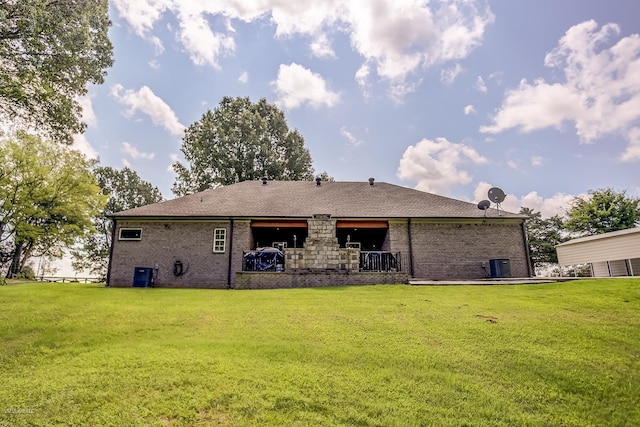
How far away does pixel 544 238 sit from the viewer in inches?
1417

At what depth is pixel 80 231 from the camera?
27938mm

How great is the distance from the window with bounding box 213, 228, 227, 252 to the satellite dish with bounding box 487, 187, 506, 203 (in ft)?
44.6

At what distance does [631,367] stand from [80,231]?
33108 millimetres

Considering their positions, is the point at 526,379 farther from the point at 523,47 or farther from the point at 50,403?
the point at 523,47

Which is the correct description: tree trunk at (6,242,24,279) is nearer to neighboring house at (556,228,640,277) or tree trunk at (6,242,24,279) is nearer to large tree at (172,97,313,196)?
large tree at (172,97,313,196)

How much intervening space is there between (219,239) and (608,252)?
20539mm

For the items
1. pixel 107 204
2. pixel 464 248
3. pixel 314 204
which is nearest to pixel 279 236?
pixel 314 204

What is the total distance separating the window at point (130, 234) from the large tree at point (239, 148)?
17.2 meters

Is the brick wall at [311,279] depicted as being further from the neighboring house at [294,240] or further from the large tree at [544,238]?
the large tree at [544,238]

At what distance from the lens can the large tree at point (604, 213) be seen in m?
31.5

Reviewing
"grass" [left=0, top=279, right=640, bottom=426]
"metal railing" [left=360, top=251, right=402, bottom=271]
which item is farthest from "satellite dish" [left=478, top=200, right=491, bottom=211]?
"grass" [left=0, top=279, right=640, bottom=426]

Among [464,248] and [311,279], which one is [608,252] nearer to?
[464,248]

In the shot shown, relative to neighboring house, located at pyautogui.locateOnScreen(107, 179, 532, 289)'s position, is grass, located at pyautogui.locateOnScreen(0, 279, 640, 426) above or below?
below

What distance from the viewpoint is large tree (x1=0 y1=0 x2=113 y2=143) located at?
965cm
